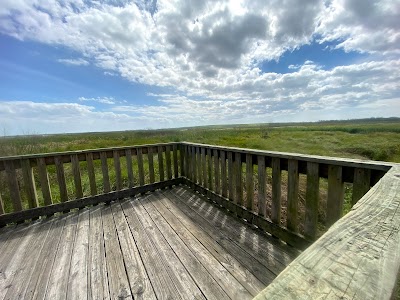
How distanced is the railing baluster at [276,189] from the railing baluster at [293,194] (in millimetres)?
139

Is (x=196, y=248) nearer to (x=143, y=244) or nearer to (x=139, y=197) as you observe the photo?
(x=143, y=244)

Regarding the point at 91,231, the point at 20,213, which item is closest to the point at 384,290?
the point at 91,231

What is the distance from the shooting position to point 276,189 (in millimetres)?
2301

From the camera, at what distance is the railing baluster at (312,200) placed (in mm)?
1924

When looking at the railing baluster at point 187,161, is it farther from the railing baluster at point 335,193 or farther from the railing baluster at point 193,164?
the railing baluster at point 335,193

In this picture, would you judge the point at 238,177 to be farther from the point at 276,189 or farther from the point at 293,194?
the point at 293,194

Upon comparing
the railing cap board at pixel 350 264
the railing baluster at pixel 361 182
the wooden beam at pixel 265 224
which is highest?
the railing cap board at pixel 350 264

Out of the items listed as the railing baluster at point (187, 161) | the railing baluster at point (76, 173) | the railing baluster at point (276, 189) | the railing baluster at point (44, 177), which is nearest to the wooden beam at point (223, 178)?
the railing baluster at point (276, 189)

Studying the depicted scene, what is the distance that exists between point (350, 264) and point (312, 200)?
5.43 ft

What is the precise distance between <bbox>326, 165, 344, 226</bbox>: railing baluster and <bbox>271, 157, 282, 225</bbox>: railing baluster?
0.52 meters

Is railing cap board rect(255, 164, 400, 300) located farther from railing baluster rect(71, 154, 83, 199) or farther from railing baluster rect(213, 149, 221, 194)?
railing baluster rect(71, 154, 83, 199)

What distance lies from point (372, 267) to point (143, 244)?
2259 millimetres

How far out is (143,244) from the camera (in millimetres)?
2320

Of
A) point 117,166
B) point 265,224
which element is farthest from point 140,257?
point 117,166
